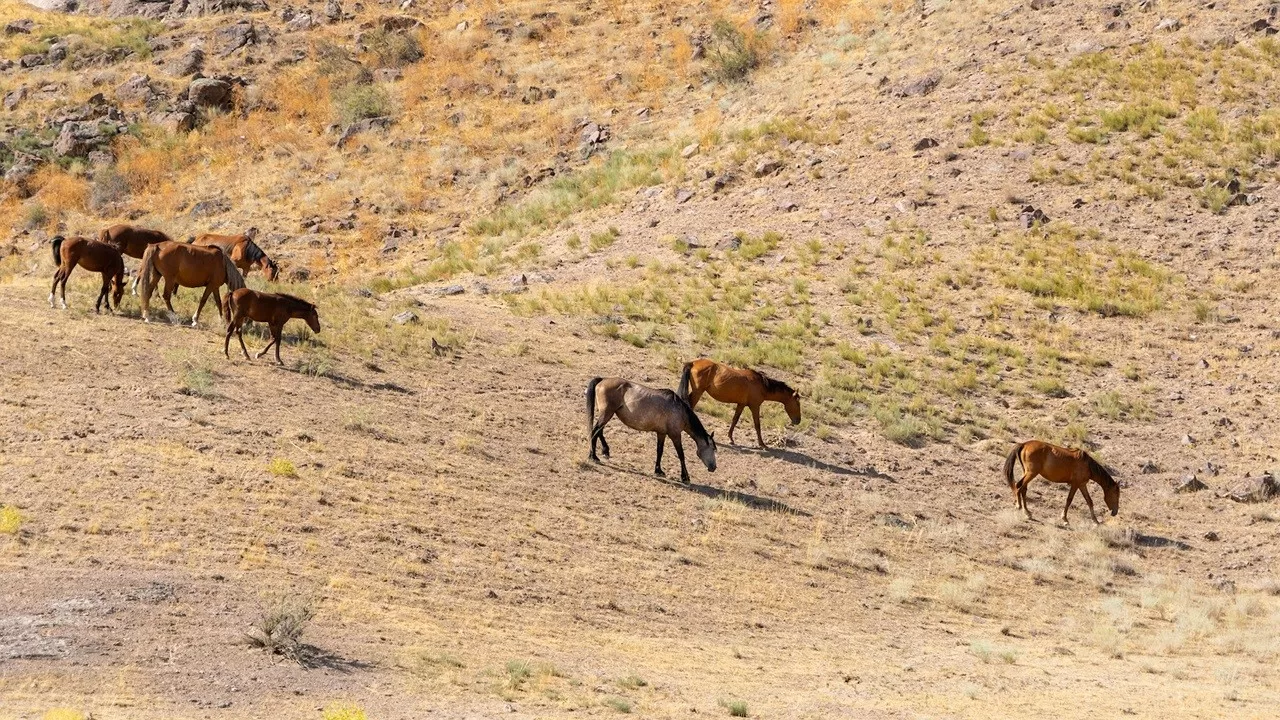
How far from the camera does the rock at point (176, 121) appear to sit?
5125 cm

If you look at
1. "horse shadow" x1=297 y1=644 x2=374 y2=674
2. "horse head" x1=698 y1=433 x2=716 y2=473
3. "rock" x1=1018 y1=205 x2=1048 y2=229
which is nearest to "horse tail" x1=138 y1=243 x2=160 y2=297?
"horse head" x1=698 y1=433 x2=716 y2=473

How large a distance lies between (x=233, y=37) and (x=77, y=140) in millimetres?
9718

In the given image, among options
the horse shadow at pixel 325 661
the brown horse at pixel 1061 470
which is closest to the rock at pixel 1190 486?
the brown horse at pixel 1061 470

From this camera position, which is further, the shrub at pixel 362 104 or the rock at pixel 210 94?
the rock at pixel 210 94

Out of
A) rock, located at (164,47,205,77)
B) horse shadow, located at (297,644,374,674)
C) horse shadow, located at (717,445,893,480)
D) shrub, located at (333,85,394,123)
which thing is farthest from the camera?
rock, located at (164,47,205,77)

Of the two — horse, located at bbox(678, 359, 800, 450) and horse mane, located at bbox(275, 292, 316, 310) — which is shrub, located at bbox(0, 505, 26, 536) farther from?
horse, located at bbox(678, 359, 800, 450)

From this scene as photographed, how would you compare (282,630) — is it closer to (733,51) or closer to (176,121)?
(733,51)

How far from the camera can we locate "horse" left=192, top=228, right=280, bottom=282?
2961cm

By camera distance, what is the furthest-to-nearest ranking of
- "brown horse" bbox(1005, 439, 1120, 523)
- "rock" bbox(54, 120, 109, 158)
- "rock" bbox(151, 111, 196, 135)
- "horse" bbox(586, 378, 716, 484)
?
"rock" bbox(151, 111, 196, 135)
"rock" bbox(54, 120, 109, 158)
"brown horse" bbox(1005, 439, 1120, 523)
"horse" bbox(586, 378, 716, 484)

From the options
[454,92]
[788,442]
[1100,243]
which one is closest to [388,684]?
[788,442]

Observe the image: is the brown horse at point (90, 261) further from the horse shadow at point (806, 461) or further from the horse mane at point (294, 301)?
the horse shadow at point (806, 461)

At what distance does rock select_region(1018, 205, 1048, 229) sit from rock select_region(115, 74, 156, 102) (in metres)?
34.9

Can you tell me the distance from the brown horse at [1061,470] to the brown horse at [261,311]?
41.5 feet

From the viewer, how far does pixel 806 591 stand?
17.9 meters
